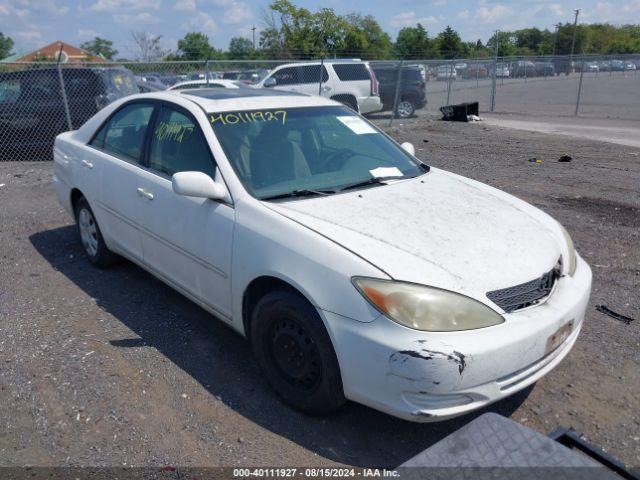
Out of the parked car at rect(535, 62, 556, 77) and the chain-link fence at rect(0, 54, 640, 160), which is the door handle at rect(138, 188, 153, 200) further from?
the parked car at rect(535, 62, 556, 77)

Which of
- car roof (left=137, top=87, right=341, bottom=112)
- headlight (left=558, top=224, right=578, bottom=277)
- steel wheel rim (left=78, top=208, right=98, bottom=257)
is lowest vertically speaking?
steel wheel rim (left=78, top=208, right=98, bottom=257)

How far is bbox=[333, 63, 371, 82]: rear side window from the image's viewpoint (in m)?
15.7

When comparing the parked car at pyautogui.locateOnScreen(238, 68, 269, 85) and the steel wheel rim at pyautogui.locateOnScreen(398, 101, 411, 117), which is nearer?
the parked car at pyautogui.locateOnScreen(238, 68, 269, 85)

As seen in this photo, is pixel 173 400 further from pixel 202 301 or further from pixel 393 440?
pixel 393 440

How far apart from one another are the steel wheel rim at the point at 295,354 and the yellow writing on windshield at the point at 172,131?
5.13 ft

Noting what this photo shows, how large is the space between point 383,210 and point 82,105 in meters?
9.39

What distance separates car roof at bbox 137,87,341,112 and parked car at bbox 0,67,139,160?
7122 mm

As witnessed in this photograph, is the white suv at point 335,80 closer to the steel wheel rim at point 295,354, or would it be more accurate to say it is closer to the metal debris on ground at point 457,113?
the metal debris on ground at point 457,113

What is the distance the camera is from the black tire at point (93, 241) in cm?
497

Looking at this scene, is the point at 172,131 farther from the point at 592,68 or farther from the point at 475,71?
the point at 592,68

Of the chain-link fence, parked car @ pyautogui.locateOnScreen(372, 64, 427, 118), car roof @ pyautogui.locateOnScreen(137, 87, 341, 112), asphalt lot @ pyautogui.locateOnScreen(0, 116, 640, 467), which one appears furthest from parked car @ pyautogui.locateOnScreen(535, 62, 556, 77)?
car roof @ pyautogui.locateOnScreen(137, 87, 341, 112)

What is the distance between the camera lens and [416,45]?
71.1 m

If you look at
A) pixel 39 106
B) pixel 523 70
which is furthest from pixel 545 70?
pixel 39 106

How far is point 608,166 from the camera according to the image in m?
9.41
